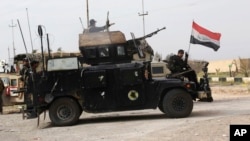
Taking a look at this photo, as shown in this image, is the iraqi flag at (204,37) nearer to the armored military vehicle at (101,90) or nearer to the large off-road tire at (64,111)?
the armored military vehicle at (101,90)

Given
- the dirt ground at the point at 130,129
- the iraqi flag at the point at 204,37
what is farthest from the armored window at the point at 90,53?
the iraqi flag at the point at 204,37

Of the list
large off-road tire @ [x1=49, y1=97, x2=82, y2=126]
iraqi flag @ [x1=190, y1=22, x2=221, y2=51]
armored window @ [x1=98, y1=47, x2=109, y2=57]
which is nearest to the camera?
large off-road tire @ [x1=49, y1=97, x2=82, y2=126]

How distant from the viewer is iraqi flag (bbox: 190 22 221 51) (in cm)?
1552

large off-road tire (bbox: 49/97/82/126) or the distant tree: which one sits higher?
the distant tree

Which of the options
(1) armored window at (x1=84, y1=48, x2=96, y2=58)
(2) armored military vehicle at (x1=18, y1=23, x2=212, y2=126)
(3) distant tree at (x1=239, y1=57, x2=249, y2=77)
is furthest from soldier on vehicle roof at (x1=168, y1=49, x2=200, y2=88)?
(3) distant tree at (x1=239, y1=57, x2=249, y2=77)

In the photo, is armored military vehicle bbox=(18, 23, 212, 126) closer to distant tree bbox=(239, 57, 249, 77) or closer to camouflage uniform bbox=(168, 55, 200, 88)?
camouflage uniform bbox=(168, 55, 200, 88)

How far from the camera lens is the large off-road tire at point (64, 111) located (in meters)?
13.3

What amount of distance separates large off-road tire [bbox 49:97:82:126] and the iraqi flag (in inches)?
181

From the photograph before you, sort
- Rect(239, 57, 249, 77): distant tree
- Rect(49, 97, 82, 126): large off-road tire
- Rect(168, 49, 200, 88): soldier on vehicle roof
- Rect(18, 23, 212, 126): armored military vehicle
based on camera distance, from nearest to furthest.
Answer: Rect(18, 23, 212, 126): armored military vehicle < Rect(49, 97, 82, 126): large off-road tire < Rect(168, 49, 200, 88): soldier on vehicle roof < Rect(239, 57, 249, 77): distant tree

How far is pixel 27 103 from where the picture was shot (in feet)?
43.8

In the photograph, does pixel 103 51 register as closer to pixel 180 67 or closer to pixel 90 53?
pixel 90 53

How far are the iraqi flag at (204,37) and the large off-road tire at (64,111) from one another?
15.1 ft

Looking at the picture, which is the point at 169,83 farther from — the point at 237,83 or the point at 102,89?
the point at 237,83

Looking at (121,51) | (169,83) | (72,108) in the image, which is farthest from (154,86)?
(72,108)
